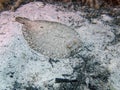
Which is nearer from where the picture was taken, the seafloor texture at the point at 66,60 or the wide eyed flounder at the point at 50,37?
the seafloor texture at the point at 66,60

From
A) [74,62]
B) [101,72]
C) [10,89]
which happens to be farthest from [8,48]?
[101,72]

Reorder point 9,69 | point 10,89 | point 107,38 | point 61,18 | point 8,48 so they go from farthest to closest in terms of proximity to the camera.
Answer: point 61,18 < point 107,38 < point 8,48 < point 9,69 < point 10,89

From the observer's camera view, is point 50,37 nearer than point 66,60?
No

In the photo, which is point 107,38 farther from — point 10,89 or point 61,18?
point 10,89

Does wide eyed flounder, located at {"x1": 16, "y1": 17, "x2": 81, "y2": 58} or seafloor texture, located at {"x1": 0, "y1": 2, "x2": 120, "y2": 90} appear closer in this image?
seafloor texture, located at {"x1": 0, "y1": 2, "x2": 120, "y2": 90}
